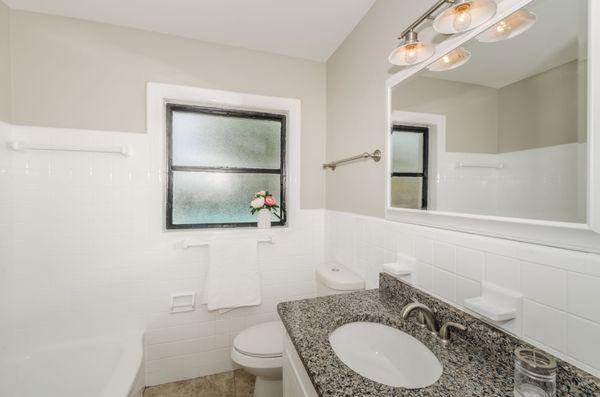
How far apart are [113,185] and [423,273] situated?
1900mm

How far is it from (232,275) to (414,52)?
169 centimetres

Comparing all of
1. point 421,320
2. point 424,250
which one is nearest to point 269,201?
point 424,250

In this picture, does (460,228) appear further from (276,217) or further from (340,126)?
(276,217)

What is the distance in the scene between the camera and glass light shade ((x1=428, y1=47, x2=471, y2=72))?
944mm

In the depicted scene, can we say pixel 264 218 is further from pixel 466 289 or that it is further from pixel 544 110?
pixel 544 110

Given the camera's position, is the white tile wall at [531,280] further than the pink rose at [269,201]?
No

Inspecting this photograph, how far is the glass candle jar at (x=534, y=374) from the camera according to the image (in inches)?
23.1

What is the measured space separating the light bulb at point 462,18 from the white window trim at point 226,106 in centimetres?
136

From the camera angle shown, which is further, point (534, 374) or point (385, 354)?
point (385, 354)

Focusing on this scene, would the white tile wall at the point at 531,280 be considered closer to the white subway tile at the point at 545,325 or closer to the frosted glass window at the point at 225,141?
the white subway tile at the point at 545,325

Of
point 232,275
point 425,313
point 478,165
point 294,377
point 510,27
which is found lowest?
point 294,377

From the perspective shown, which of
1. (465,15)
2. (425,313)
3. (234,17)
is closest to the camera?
(465,15)

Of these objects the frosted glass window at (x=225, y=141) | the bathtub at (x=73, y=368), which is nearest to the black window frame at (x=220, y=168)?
the frosted glass window at (x=225, y=141)

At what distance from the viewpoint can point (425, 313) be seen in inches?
38.2
